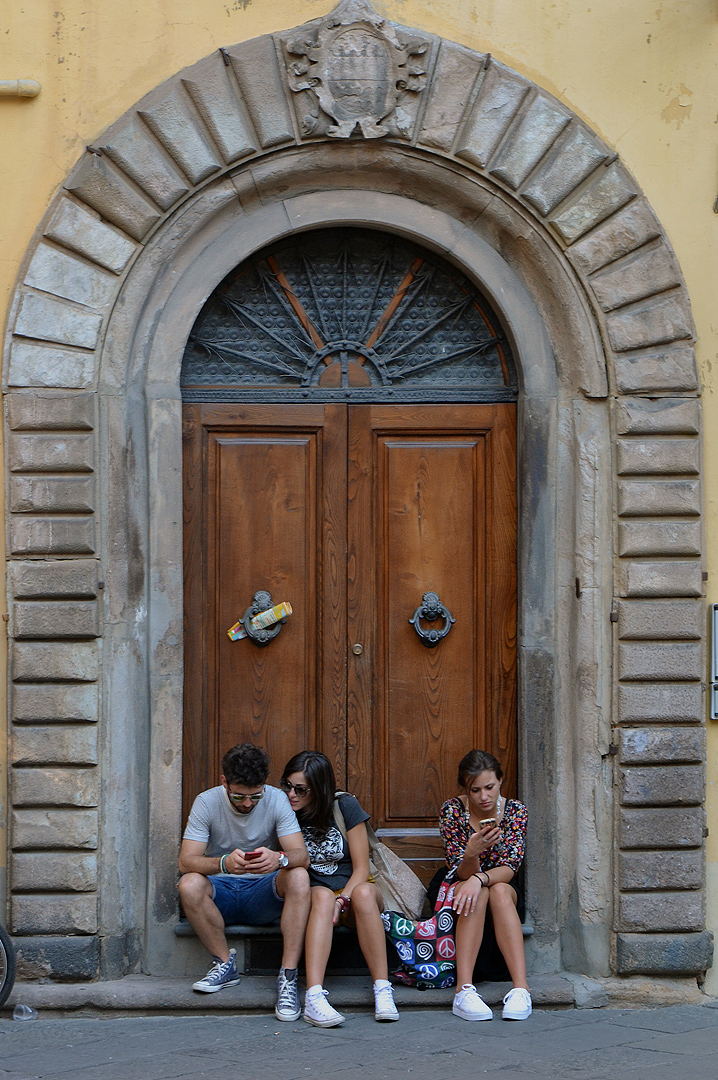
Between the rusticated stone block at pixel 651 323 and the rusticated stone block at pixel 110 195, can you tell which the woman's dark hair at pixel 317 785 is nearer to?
the rusticated stone block at pixel 651 323

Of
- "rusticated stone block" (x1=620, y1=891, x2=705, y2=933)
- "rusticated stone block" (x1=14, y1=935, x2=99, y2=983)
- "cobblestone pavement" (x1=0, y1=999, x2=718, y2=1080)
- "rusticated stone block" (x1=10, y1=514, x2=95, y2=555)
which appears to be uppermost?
"rusticated stone block" (x1=10, y1=514, x2=95, y2=555)

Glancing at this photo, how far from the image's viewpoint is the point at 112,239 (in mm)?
5621

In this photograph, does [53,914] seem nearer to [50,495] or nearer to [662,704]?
[50,495]

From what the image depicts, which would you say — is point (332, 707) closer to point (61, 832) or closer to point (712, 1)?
point (61, 832)

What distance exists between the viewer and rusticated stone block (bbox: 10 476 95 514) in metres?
5.54

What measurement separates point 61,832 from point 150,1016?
0.90 meters

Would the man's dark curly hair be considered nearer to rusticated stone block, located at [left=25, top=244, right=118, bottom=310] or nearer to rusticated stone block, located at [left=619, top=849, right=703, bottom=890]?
rusticated stone block, located at [left=619, top=849, right=703, bottom=890]

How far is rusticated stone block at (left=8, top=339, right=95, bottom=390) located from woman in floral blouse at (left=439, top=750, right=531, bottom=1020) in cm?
249

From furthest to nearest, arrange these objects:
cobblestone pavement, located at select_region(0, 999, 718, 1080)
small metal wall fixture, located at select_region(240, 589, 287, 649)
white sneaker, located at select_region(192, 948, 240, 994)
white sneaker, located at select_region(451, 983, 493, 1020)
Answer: small metal wall fixture, located at select_region(240, 589, 287, 649), white sneaker, located at select_region(192, 948, 240, 994), white sneaker, located at select_region(451, 983, 493, 1020), cobblestone pavement, located at select_region(0, 999, 718, 1080)

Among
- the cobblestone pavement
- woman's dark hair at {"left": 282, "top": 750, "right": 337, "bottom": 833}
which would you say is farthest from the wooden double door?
the cobblestone pavement

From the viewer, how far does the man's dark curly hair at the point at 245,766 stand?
527 centimetres

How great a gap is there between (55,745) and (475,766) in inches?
75.1

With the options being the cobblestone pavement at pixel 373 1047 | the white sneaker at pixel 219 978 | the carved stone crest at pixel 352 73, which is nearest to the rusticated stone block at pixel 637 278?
the carved stone crest at pixel 352 73

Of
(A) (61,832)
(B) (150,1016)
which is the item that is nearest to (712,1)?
(A) (61,832)
